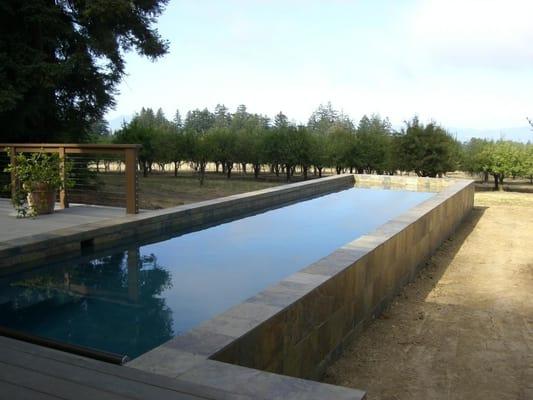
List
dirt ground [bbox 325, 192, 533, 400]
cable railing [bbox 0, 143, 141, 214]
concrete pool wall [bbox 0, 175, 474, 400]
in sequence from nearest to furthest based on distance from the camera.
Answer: concrete pool wall [bbox 0, 175, 474, 400] → dirt ground [bbox 325, 192, 533, 400] → cable railing [bbox 0, 143, 141, 214]

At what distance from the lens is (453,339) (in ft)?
15.0

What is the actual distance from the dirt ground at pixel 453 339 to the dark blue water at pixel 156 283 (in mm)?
1464

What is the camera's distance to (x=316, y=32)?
17.1 m

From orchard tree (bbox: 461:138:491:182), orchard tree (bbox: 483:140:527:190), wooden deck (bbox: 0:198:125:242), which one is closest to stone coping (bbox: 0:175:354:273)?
wooden deck (bbox: 0:198:125:242)

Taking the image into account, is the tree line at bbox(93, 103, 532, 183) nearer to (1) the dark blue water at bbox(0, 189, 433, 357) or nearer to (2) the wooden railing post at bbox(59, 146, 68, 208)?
(2) the wooden railing post at bbox(59, 146, 68, 208)

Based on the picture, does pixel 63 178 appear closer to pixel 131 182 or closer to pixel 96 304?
pixel 131 182

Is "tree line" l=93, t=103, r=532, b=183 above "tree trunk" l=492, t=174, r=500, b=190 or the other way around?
above

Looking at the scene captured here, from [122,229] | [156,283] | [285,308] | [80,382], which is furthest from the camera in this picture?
[122,229]

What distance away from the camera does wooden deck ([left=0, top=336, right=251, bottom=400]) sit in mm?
2031

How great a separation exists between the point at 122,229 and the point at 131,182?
1311 millimetres

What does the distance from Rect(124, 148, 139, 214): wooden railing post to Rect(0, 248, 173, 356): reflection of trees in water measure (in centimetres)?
201

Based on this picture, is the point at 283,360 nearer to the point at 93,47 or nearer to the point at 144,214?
the point at 144,214

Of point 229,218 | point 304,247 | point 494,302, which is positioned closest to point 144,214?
point 229,218

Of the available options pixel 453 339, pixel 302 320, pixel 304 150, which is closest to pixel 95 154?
pixel 302 320
